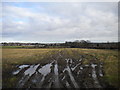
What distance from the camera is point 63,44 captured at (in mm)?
21453

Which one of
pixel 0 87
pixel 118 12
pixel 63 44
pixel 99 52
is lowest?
pixel 0 87

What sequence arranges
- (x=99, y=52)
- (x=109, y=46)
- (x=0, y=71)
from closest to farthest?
1. (x=0, y=71)
2. (x=109, y=46)
3. (x=99, y=52)

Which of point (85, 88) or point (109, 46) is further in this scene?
point (109, 46)

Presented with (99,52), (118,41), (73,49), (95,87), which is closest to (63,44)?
(73,49)

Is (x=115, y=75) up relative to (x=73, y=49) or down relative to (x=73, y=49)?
down

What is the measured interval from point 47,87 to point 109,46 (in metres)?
11.0

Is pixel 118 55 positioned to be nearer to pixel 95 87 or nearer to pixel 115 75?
pixel 115 75

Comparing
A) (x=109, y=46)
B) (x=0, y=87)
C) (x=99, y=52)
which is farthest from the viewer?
(x=99, y=52)

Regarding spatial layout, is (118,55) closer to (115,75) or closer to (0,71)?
(115,75)

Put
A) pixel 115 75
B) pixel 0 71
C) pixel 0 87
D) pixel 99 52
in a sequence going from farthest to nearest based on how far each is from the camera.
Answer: pixel 99 52
pixel 0 71
pixel 115 75
pixel 0 87

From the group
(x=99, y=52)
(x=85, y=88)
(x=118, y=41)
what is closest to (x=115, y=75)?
(x=85, y=88)

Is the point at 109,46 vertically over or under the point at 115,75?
over

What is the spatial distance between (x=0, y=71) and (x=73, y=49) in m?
Answer: 13.6

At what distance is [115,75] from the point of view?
10555 mm
